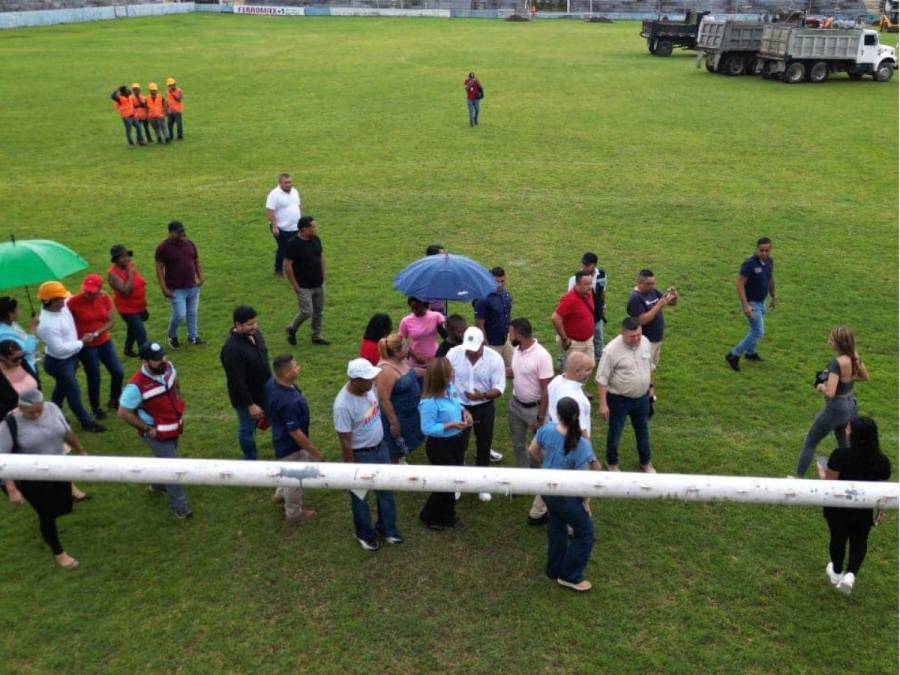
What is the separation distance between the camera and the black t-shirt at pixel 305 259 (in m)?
9.73

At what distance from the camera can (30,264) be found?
8.08m

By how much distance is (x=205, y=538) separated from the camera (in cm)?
667

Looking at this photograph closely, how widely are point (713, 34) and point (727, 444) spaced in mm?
30677

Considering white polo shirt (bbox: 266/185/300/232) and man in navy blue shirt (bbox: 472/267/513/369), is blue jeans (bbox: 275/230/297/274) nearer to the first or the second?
white polo shirt (bbox: 266/185/300/232)

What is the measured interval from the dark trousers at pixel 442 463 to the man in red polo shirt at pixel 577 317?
7.73 feet

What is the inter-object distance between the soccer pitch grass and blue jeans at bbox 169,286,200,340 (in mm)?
302

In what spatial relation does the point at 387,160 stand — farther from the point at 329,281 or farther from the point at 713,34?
the point at 713,34

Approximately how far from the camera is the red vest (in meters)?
6.49

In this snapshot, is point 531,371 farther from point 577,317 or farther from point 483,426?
point 577,317

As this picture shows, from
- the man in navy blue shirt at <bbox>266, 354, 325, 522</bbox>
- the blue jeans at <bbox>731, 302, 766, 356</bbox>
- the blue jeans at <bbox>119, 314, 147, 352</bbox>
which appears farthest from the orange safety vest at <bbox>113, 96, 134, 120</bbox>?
the blue jeans at <bbox>731, 302, 766, 356</bbox>

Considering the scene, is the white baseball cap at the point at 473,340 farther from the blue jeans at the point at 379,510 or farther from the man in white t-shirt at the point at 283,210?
the man in white t-shirt at the point at 283,210

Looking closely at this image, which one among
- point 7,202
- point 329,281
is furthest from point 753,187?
point 7,202

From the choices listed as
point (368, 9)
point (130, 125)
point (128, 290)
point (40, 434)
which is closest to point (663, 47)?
point (130, 125)

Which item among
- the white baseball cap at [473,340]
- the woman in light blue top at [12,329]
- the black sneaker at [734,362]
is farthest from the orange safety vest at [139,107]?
the white baseball cap at [473,340]
